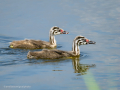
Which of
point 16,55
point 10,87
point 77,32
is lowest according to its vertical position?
point 10,87

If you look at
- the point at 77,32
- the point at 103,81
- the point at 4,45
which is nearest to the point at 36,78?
the point at 103,81

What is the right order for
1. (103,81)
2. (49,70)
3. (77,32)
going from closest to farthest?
(103,81) < (49,70) < (77,32)

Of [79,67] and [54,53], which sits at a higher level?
[54,53]

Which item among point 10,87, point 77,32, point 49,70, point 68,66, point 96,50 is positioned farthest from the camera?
Answer: point 77,32

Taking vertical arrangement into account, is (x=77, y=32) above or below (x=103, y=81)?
above

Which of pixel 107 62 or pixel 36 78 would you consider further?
pixel 107 62

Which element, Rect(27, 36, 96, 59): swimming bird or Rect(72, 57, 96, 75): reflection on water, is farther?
Rect(27, 36, 96, 59): swimming bird

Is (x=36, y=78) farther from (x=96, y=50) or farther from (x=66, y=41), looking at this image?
(x=66, y=41)

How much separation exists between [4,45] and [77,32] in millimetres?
5178

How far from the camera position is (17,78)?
11688mm

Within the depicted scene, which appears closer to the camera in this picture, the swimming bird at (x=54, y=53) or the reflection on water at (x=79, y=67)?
the reflection on water at (x=79, y=67)

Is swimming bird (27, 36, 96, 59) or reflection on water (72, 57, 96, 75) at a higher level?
swimming bird (27, 36, 96, 59)

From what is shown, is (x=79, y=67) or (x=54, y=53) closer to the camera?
(x=79, y=67)

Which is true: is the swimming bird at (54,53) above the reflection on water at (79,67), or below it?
above
